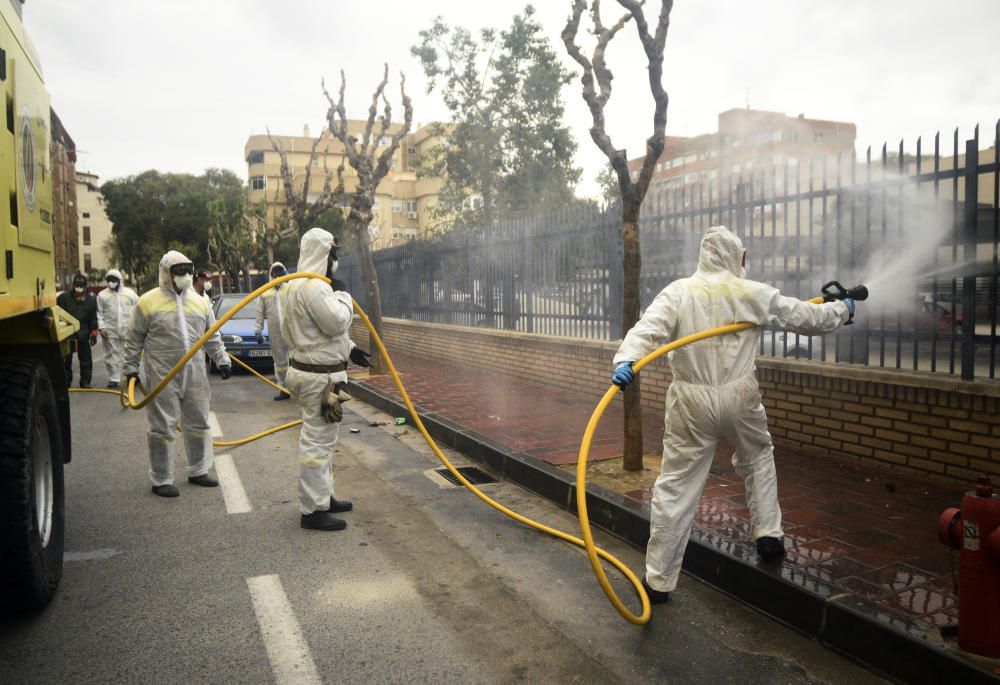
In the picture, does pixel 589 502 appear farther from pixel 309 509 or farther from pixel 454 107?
pixel 454 107

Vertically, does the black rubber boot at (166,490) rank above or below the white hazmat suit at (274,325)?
below

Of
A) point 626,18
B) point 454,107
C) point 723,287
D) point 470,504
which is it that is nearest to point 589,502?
point 470,504

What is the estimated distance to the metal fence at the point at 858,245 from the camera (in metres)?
5.08

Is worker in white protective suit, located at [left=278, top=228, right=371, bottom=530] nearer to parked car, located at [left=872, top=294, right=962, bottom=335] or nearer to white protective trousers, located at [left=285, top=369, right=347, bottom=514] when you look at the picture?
white protective trousers, located at [left=285, top=369, right=347, bottom=514]

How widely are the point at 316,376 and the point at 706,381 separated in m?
2.55

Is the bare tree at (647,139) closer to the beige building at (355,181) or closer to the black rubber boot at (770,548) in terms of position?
the black rubber boot at (770,548)

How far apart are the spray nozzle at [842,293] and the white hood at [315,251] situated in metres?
3.12

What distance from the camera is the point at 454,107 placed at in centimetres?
3172

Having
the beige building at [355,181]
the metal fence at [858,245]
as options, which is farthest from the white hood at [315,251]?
the beige building at [355,181]

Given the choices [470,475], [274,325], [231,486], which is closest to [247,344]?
[274,325]

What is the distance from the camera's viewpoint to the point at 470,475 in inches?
256

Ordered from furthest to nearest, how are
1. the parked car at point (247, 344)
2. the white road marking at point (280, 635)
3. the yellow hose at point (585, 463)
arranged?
the parked car at point (247, 344), the yellow hose at point (585, 463), the white road marking at point (280, 635)

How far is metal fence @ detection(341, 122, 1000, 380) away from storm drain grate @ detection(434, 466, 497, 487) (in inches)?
104

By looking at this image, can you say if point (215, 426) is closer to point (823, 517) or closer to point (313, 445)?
point (313, 445)
